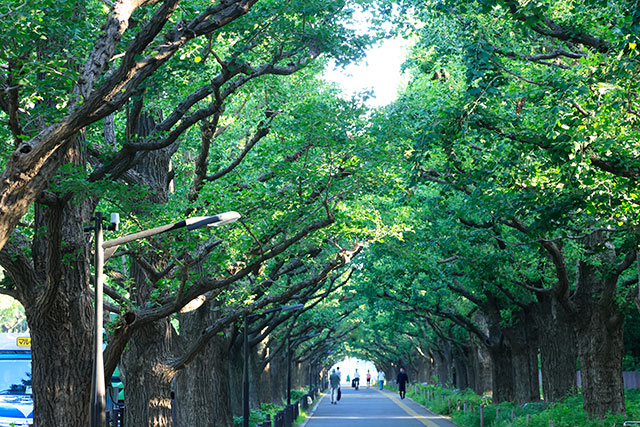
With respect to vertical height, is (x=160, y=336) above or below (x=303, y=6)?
below

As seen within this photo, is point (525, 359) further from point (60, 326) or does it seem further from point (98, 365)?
point (98, 365)

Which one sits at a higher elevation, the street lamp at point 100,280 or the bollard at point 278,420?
the street lamp at point 100,280

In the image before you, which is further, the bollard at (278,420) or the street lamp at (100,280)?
the bollard at (278,420)

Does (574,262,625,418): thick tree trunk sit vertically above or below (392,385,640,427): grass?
above

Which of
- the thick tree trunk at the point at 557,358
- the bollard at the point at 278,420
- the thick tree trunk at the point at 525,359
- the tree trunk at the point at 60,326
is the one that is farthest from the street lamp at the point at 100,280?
the thick tree trunk at the point at 525,359

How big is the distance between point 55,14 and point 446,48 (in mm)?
7161

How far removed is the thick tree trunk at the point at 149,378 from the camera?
16516 mm

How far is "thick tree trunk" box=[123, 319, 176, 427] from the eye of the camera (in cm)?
1652

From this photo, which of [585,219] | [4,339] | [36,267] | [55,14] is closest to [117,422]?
[4,339]

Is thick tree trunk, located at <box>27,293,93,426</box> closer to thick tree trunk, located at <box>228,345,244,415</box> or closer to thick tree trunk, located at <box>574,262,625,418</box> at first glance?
thick tree trunk, located at <box>574,262,625,418</box>

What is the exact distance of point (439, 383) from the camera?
7000cm

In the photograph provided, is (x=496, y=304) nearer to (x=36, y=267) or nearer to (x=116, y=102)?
(x=36, y=267)

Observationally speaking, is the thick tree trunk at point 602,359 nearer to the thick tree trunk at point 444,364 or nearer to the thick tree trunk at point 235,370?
the thick tree trunk at point 235,370

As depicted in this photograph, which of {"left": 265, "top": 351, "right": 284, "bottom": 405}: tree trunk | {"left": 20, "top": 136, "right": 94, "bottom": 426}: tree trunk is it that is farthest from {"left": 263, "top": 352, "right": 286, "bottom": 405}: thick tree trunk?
{"left": 20, "top": 136, "right": 94, "bottom": 426}: tree trunk
